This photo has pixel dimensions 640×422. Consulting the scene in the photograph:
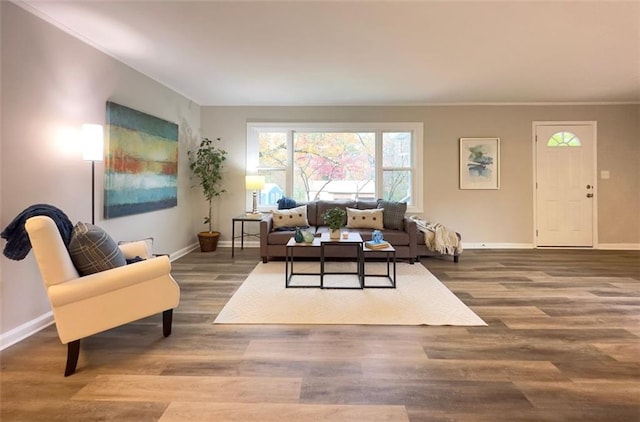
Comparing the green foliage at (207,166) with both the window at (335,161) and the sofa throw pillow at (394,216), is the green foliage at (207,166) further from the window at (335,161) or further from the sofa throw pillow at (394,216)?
the sofa throw pillow at (394,216)

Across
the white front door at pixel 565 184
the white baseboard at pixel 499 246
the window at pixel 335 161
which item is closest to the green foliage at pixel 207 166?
the window at pixel 335 161

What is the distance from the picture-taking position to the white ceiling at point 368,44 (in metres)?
2.63

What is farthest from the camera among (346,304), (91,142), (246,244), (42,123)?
(246,244)

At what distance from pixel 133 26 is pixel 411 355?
3357 mm

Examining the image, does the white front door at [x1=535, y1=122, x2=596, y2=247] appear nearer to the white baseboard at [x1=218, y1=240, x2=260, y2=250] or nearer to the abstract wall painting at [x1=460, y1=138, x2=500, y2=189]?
the abstract wall painting at [x1=460, y1=138, x2=500, y2=189]

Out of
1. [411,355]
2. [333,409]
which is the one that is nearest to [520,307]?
[411,355]

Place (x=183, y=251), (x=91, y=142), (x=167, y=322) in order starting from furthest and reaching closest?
(x=183, y=251), (x=91, y=142), (x=167, y=322)

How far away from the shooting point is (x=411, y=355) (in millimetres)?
2221

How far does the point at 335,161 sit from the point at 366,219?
1431 mm

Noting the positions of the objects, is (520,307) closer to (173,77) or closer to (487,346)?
(487,346)

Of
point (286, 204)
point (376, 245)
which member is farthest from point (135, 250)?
point (286, 204)

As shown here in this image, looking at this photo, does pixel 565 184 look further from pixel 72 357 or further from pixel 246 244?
pixel 72 357

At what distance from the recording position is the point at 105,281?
6.96 feet

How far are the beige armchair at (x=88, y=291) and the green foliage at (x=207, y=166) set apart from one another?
333 cm
